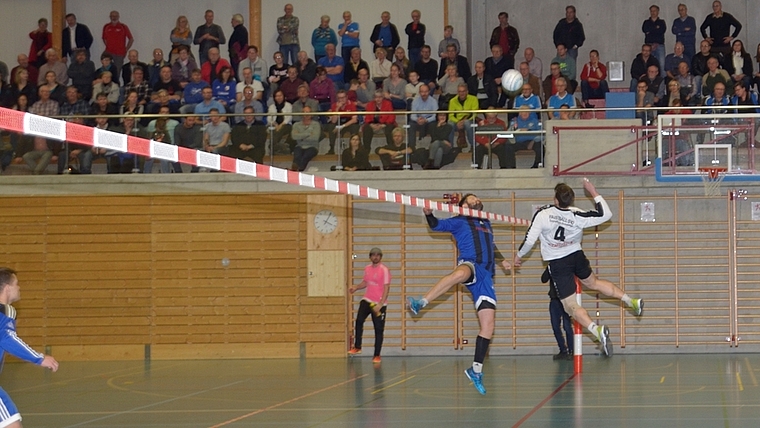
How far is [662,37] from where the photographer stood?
2222cm

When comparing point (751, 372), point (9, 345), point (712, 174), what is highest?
point (712, 174)

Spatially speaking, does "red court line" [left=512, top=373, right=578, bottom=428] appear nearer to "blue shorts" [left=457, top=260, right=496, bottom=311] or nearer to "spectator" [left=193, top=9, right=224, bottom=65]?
"blue shorts" [left=457, top=260, right=496, bottom=311]

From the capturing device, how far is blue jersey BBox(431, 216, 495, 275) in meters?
11.9

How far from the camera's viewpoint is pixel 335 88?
2108cm

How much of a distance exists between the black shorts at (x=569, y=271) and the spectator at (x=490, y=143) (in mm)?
6376

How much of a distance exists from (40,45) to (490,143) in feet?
36.4

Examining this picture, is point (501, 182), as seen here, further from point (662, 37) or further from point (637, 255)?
point (662, 37)

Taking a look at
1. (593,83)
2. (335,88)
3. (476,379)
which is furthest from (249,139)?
(476,379)

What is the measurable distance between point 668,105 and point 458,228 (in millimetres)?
9312

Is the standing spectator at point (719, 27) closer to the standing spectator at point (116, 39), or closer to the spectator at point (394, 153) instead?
the spectator at point (394, 153)

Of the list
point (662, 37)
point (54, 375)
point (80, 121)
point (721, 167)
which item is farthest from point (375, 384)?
point (662, 37)

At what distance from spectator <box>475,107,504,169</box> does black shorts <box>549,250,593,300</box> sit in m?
6.38

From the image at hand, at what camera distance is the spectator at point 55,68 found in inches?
874

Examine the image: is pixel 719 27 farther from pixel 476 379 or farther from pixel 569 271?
pixel 476 379
